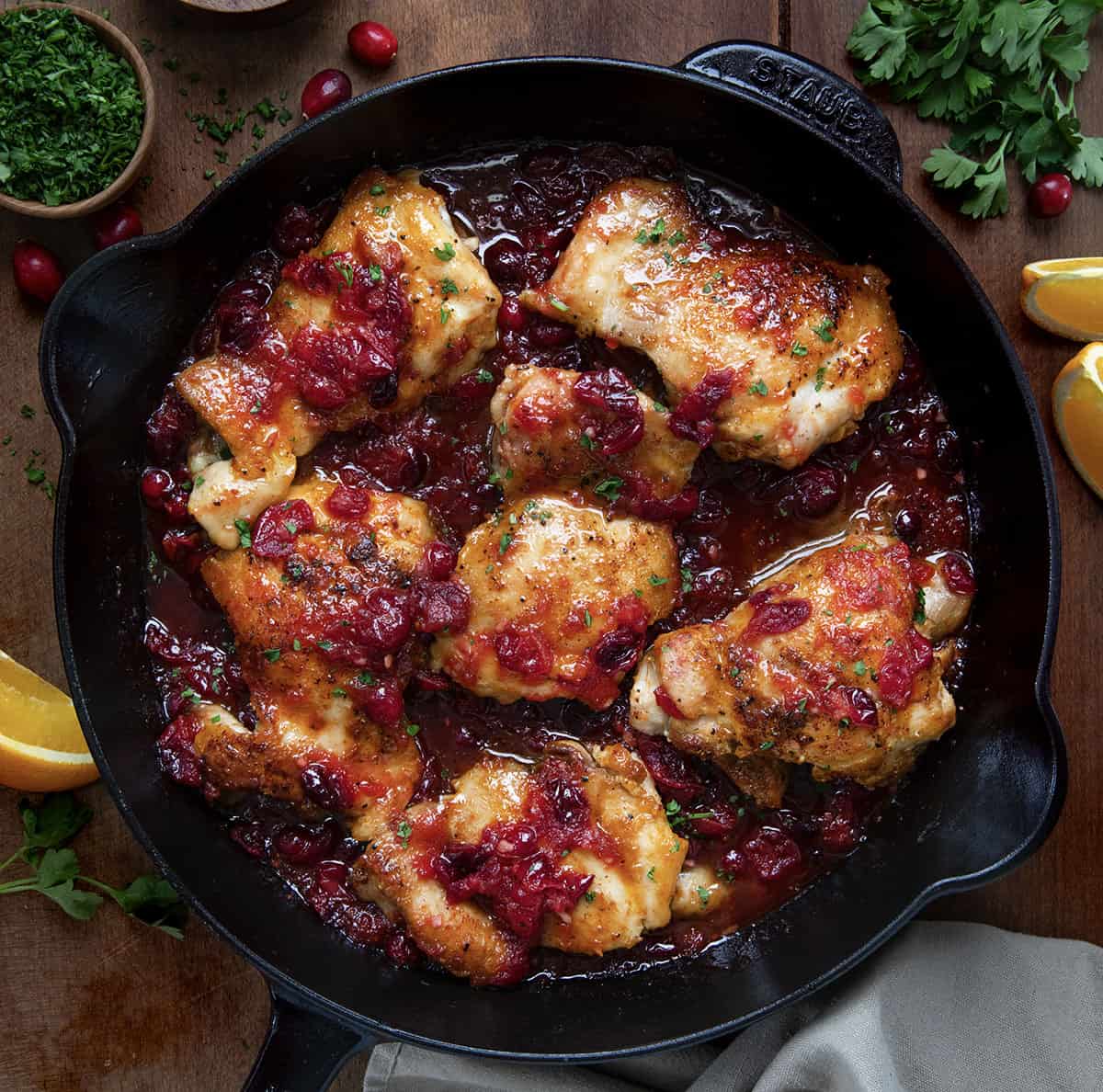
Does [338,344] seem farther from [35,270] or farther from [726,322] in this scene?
[726,322]

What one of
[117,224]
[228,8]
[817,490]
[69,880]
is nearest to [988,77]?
[817,490]

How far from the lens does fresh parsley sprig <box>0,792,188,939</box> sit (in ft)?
14.9

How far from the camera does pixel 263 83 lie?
459 centimetres

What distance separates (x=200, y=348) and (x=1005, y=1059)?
425cm

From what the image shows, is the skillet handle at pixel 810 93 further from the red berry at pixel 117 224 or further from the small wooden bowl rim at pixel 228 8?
the red berry at pixel 117 224

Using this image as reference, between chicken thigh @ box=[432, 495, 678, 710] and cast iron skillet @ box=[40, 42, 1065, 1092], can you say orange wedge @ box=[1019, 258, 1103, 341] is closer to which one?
cast iron skillet @ box=[40, 42, 1065, 1092]

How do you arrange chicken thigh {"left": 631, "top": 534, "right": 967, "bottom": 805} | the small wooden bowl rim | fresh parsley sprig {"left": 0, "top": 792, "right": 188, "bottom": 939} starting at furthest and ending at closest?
fresh parsley sprig {"left": 0, "top": 792, "right": 188, "bottom": 939}, the small wooden bowl rim, chicken thigh {"left": 631, "top": 534, "right": 967, "bottom": 805}

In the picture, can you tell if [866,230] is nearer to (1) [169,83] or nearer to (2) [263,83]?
(2) [263,83]

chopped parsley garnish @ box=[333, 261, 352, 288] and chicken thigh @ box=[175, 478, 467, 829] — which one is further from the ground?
chopped parsley garnish @ box=[333, 261, 352, 288]

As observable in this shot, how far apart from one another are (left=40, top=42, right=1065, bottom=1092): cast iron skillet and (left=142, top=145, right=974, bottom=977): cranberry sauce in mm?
104

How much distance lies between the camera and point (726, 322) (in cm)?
420

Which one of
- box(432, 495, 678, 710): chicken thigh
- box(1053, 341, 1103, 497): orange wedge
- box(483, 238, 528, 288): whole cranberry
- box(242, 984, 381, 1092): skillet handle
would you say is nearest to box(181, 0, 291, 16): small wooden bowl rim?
box(483, 238, 528, 288): whole cranberry

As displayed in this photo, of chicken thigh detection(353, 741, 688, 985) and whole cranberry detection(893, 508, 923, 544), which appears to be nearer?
chicken thigh detection(353, 741, 688, 985)

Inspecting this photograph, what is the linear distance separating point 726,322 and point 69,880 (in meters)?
3.39
